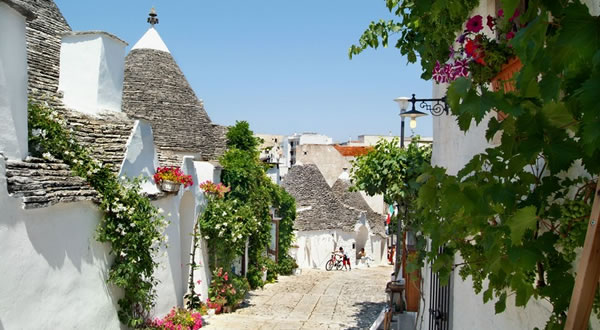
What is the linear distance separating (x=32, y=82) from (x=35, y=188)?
3.35 m

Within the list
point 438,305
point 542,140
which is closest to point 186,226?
point 438,305

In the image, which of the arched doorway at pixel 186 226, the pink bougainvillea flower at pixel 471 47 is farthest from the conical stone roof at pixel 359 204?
the pink bougainvillea flower at pixel 471 47

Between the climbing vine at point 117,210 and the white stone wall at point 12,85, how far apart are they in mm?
739

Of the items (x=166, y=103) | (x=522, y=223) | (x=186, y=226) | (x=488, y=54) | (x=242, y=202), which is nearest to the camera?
(x=522, y=223)

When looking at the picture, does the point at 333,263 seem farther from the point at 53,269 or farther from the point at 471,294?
the point at 471,294

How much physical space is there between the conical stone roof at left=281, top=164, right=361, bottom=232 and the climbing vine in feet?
72.4

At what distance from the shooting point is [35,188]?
684 cm

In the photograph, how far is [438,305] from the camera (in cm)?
618

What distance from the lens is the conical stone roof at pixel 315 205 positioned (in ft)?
104

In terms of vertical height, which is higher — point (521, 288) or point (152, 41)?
point (152, 41)

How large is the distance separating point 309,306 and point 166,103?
24.9 feet

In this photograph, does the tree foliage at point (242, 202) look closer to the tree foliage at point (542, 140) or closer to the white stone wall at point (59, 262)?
the white stone wall at point (59, 262)

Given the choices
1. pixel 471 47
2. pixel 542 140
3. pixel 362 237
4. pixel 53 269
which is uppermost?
pixel 471 47

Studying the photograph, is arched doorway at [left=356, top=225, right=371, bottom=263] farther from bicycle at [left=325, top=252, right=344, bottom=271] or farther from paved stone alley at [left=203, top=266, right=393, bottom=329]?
paved stone alley at [left=203, top=266, right=393, bottom=329]
